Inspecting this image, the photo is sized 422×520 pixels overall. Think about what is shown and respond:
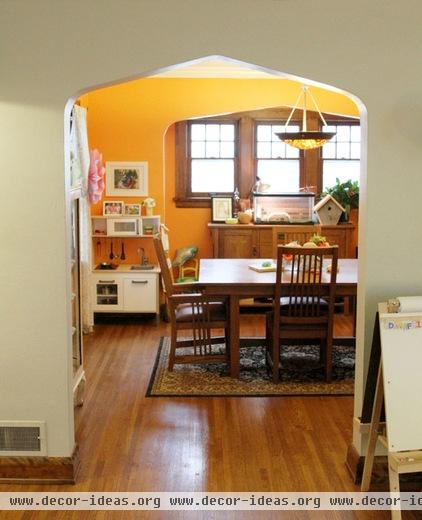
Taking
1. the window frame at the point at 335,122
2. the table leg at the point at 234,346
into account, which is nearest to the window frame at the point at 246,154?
the window frame at the point at 335,122

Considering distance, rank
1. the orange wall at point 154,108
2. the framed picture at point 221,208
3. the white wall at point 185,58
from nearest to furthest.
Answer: the white wall at point 185,58 → the orange wall at point 154,108 → the framed picture at point 221,208

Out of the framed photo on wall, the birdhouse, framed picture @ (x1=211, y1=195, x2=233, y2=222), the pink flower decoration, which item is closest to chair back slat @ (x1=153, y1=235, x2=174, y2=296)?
the pink flower decoration

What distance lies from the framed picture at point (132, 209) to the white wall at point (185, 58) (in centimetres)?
433

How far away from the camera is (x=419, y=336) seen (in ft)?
11.6

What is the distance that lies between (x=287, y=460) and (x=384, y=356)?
1.16 meters

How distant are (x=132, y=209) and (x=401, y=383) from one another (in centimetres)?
515

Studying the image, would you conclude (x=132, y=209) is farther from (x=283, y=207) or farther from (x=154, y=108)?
(x=283, y=207)

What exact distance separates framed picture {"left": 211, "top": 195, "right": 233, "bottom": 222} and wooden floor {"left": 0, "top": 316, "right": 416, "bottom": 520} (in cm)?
321

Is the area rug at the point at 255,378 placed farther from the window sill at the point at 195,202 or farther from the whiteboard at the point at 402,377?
the window sill at the point at 195,202

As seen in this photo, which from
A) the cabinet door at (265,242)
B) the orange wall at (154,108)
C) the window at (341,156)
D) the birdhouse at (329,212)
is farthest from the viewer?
the window at (341,156)

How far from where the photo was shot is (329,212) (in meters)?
8.63

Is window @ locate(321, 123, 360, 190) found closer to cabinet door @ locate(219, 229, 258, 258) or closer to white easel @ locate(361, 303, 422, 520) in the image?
cabinet door @ locate(219, 229, 258, 258)

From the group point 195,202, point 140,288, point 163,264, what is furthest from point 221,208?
point 163,264

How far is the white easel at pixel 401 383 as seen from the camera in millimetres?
3439
